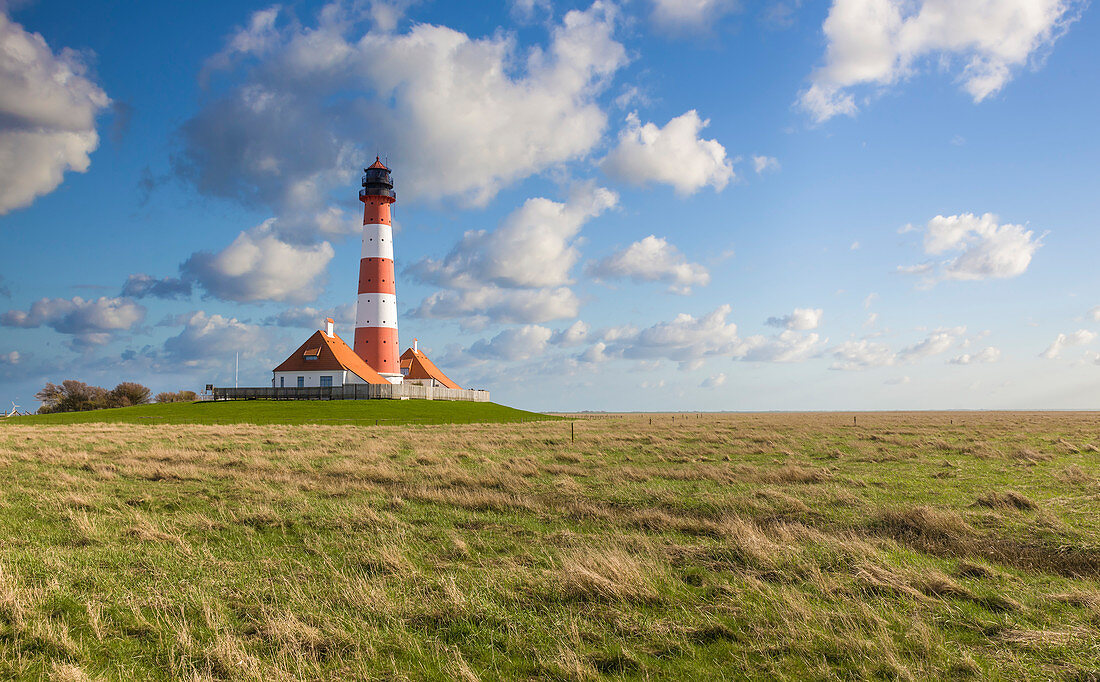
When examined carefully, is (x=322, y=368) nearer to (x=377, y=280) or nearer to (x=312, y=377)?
(x=312, y=377)

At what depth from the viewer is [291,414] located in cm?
4756

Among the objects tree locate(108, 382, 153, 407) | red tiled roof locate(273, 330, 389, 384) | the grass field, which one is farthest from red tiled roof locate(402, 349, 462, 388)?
the grass field

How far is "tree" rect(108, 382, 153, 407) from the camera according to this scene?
216 ft

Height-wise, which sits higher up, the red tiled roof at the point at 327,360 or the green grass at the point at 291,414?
the red tiled roof at the point at 327,360

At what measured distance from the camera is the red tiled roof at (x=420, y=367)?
8006 cm

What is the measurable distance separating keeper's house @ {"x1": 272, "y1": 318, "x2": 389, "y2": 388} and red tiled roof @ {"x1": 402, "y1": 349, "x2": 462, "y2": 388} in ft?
45.7

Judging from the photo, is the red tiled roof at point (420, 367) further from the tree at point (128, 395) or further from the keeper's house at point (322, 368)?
the tree at point (128, 395)

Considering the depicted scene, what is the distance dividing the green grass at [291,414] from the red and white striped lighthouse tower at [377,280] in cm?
739

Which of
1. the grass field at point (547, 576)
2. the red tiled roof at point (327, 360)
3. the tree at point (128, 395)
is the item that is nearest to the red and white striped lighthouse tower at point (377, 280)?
the red tiled roof at point (327, 360)

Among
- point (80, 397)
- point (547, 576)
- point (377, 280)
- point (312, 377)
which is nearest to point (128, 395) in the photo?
point (80, 397)

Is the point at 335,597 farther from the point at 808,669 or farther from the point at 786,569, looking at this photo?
the point at 786,569

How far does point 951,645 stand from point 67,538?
40.0 ft

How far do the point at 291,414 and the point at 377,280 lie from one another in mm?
18604

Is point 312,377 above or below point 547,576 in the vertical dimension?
above
